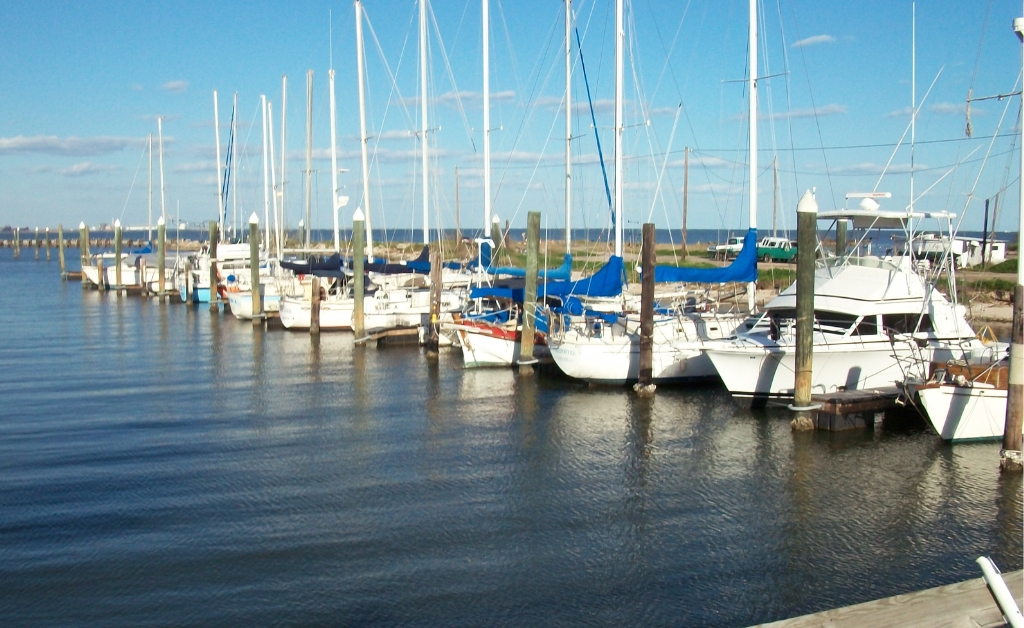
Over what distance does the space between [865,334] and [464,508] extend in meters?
10.7

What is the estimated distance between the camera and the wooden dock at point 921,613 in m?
7.54

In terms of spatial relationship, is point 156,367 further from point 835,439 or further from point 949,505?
point 949,505

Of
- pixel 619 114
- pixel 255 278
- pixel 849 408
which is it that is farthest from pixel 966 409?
pixel 255 278

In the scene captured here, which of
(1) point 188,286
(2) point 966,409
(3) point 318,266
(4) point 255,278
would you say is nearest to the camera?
(2) point 966,409

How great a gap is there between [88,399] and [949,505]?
19.0m

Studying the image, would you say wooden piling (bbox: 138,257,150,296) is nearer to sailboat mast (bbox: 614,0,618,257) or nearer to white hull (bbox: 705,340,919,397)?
sailboat mast (bbox: 614,0,618,257)

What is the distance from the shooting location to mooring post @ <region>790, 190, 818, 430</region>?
60.9 feet

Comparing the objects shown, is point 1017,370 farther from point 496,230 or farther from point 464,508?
point 496,230

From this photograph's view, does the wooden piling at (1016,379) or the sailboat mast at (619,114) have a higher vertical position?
the sailboat mast at (619,114)

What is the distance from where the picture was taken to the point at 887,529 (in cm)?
1353

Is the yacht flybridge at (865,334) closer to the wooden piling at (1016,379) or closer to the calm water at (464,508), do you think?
the calm water at (464,508)

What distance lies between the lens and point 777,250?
5841cm

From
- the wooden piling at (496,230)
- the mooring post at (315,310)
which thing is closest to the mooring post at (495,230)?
the wooden piling at (496,230)

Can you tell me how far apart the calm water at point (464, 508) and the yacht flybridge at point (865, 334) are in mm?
1094
